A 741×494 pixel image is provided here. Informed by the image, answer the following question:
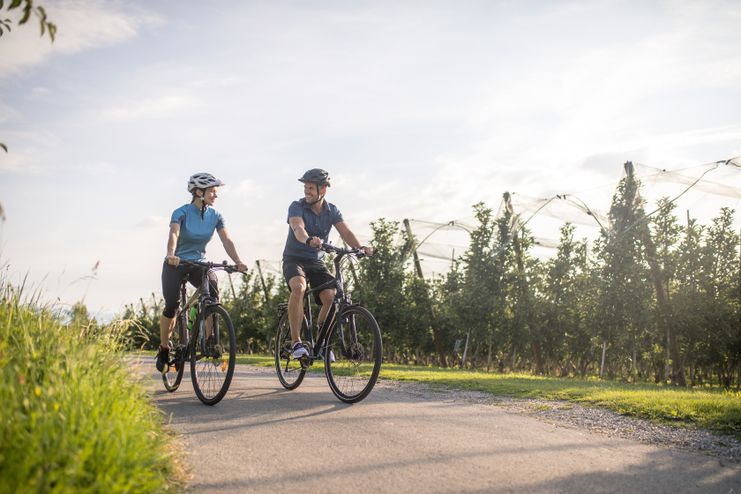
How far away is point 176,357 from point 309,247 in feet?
5.88

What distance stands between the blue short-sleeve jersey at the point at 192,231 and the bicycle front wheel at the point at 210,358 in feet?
2.44

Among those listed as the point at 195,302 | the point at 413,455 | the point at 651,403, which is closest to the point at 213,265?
the point at 195,302

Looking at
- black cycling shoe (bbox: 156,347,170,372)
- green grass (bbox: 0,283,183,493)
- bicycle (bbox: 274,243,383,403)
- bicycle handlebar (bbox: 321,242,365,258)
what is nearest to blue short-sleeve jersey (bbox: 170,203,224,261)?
black cycling shoe (bbox: 156,347,170,372)

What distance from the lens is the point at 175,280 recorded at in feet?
21.5

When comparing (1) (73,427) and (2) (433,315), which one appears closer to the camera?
(1) (73,427)

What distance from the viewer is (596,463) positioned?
12.7ft

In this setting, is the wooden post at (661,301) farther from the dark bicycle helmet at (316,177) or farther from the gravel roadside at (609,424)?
the dark bicycle helmet at (316,177)

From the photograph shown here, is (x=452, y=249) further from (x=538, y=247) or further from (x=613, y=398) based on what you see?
(x=613, y=398)

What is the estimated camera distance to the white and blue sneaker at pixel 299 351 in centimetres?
638

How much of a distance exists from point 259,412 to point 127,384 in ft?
5.21

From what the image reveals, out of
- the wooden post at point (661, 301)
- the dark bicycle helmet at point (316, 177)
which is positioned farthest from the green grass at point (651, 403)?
the wooden post at point (661, 301)

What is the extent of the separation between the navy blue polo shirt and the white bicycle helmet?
0.82 meters

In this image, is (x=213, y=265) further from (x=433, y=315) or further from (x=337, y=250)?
(x=433, y=315)

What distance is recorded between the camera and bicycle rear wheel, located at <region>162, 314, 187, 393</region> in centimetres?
648
